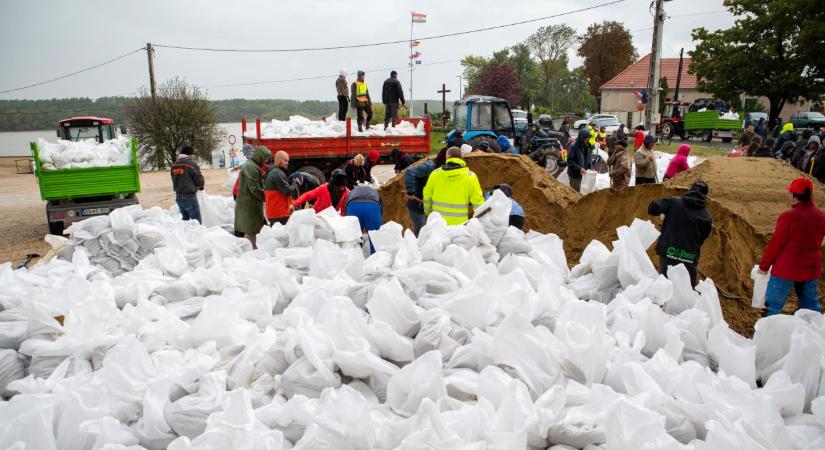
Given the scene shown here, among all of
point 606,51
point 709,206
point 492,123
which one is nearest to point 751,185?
point 709,206

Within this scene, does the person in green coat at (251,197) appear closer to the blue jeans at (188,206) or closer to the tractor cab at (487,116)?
the blue jeans at (188,206)

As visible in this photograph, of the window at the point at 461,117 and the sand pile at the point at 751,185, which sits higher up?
the window at the point at 461,117

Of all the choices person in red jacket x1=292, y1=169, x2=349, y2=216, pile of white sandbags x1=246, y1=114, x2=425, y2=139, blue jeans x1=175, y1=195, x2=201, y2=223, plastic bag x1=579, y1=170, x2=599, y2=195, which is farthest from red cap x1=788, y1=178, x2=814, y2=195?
pile of white sandbags x1=246, y1=114, x2=425, y2=139

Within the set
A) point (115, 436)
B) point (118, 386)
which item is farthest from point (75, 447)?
point (118, 386)

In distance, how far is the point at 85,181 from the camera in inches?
384

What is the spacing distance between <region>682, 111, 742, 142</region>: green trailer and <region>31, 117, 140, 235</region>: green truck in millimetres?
23687

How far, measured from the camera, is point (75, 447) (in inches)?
93.1

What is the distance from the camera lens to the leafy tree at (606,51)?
44.8 m

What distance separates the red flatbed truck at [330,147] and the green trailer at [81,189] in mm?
2274

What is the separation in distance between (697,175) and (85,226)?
6.88 metres

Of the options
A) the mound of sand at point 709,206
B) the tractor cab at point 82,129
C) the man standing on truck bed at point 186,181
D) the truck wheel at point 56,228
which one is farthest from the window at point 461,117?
the tractor cab at point 82,129

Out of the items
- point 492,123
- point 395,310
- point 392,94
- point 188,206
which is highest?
point 392,94

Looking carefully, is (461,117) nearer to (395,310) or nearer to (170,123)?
(395,310)

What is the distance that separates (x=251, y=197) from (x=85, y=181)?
5.04 meters
